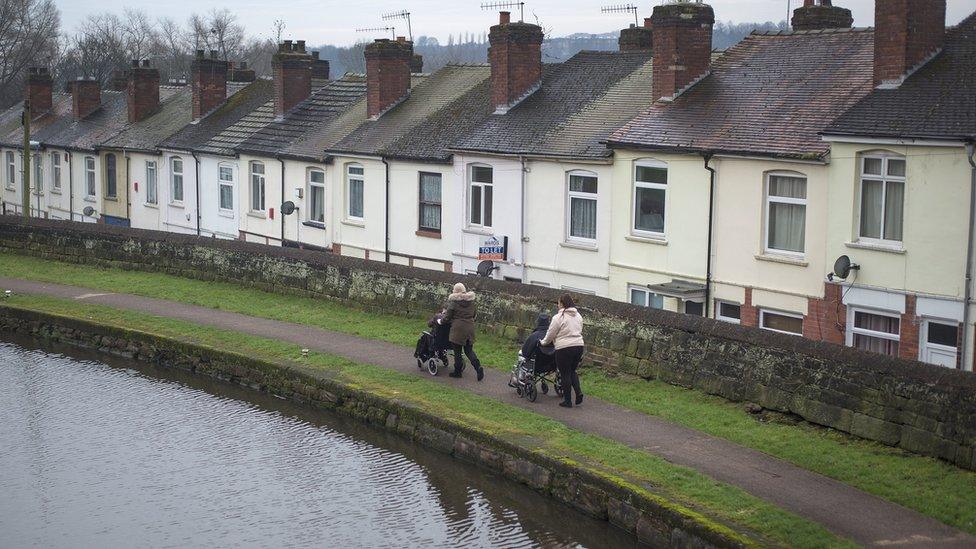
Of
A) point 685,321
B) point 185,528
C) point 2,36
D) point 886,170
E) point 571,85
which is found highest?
point 2,36

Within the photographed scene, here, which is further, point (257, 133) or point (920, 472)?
point (257, 133)

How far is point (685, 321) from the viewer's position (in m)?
18.4

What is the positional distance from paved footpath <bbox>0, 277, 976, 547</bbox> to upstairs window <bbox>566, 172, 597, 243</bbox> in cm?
562

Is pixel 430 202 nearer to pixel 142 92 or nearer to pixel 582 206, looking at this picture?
pixel 582 206

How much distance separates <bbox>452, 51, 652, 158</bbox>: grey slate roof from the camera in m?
26.5

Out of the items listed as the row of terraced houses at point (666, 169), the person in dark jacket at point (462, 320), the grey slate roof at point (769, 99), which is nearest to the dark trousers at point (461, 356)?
the person in dark jacket at point (462, 320)

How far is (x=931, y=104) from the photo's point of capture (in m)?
19.9

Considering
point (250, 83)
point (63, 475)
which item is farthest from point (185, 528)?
point (250, 83)

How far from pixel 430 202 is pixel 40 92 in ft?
95.5

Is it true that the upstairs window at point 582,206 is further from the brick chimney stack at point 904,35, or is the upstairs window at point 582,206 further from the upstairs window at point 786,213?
the brick chimney stack at point 904,35

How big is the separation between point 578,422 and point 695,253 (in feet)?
Result: 24.7

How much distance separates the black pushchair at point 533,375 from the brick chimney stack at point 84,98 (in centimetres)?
3470

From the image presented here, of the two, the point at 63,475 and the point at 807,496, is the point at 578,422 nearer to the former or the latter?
the point at 807,496

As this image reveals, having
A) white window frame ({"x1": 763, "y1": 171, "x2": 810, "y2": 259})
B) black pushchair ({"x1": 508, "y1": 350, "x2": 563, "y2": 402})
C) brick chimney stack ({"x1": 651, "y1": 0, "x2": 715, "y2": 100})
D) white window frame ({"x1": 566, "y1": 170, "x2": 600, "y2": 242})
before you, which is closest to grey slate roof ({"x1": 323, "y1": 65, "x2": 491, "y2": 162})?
white window frame ({"x1": 566, "y1": 170, "x2": 600, "y2": 242})
